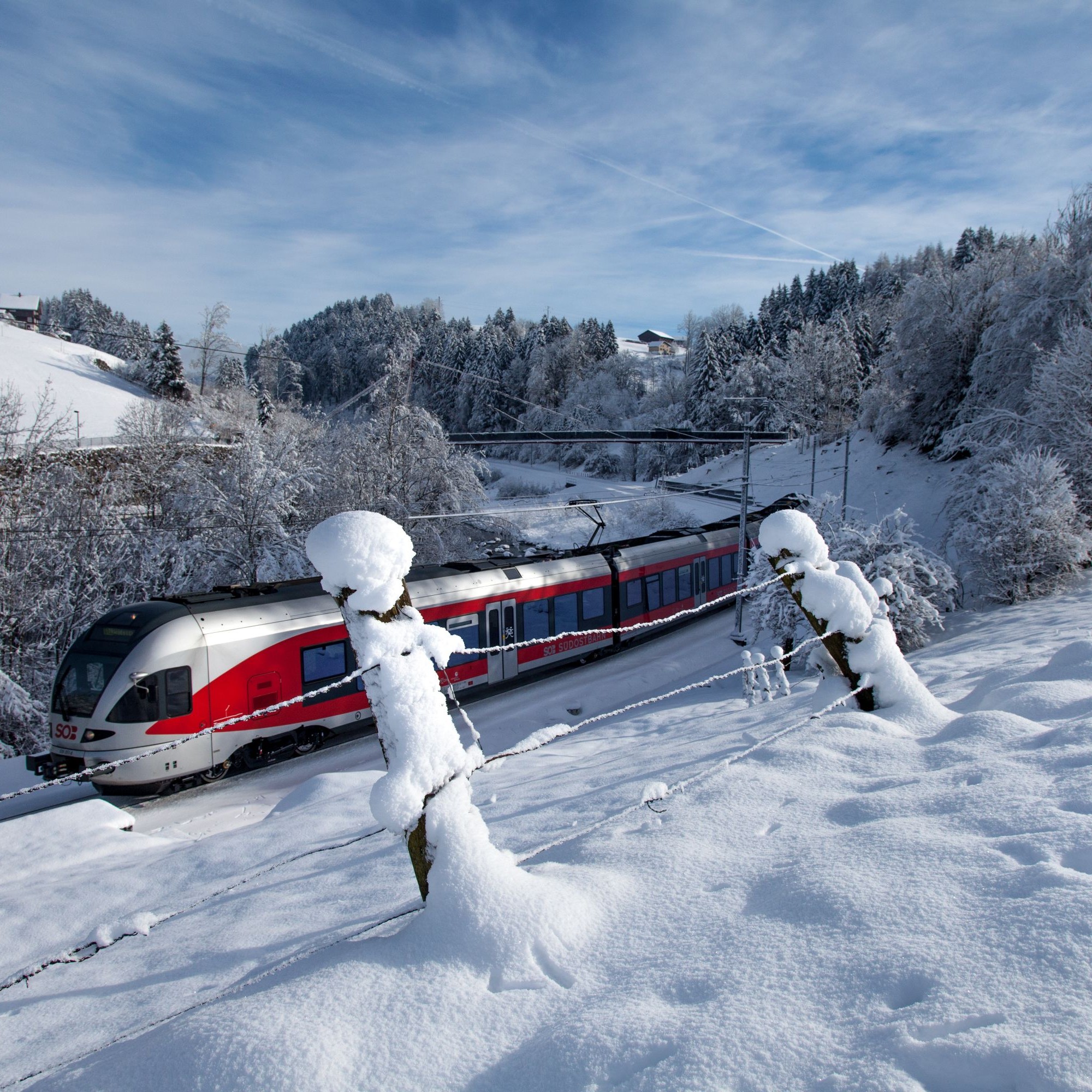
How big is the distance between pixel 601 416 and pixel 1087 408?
5887 centimetres

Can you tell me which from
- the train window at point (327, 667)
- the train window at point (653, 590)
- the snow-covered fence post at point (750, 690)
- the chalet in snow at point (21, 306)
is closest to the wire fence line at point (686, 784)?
the snow-covered fence post at point (750, 690)

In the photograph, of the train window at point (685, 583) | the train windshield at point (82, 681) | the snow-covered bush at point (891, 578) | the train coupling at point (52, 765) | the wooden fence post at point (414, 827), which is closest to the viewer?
the wooden fence post at point (414, 827)

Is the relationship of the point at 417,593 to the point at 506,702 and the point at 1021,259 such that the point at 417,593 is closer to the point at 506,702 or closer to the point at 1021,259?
the point at 506,702

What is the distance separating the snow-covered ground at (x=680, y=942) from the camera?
2.10 metres

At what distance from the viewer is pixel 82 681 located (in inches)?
381

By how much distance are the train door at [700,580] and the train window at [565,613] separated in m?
5.56

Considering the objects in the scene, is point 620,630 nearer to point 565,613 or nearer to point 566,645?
point 565,613

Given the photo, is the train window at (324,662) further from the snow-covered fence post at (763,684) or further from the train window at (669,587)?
the train window at (669,587)

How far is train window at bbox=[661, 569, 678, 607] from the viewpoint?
1894cm

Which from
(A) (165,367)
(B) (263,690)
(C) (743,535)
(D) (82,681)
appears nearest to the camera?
(D) (82,681)

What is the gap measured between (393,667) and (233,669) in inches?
326

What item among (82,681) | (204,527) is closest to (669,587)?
(82,681)

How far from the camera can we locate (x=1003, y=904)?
8.42 feet

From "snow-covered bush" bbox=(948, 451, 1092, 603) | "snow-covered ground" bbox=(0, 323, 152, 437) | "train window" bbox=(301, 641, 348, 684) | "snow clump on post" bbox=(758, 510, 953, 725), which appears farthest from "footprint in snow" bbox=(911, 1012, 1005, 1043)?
"snow-covered ground" bbox=(0, 323, 152, 437)
